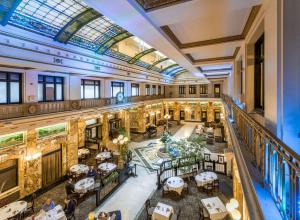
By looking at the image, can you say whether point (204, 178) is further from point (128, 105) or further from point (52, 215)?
point (128, 105)

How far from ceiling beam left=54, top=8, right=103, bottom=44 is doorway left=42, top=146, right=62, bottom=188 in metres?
7.30

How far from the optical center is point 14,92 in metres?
8.79

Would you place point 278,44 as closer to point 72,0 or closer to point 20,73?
point 72,0

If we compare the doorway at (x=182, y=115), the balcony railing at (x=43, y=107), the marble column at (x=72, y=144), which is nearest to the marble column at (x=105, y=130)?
the balcony railing at (x=43, y=107)

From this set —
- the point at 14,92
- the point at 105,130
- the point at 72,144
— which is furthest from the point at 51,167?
the point at 105,130

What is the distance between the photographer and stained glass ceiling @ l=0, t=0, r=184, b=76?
720 centimetres

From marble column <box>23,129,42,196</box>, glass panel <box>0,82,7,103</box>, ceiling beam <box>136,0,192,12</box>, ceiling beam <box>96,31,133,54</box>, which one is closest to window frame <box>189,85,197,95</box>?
ceiling beam <box>96,31,133,54</box>

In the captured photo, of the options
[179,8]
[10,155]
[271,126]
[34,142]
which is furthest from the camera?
[34,142]

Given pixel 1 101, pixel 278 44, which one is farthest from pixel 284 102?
pixel 1 101

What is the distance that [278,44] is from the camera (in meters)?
2.85

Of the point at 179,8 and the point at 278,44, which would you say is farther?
the point at 179,8

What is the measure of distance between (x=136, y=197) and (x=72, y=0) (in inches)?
422

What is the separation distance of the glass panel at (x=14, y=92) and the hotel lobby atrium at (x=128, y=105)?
49 millimetres

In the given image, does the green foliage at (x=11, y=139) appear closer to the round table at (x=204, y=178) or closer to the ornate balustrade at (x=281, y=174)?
the round table at (x=204, y=178)
